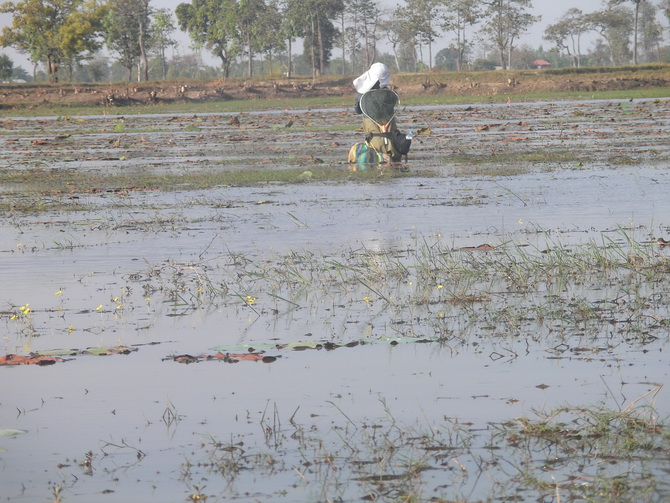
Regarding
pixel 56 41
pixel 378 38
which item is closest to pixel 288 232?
pixel 56 41

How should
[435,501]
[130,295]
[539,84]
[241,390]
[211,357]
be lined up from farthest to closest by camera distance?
[539,84] → [130,295] → [211,357] → [241,390] → [435,501]

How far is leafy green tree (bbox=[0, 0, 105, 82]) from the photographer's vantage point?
9269 centimetres

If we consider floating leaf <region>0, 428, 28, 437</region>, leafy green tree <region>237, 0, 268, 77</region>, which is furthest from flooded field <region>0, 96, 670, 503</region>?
leafy green tree <region>237, 0, 268, 77</region>

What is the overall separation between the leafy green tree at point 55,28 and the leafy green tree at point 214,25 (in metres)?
16.8

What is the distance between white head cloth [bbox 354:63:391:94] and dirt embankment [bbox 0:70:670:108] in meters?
53.7

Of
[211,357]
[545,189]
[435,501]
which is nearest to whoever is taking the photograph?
[435,501]

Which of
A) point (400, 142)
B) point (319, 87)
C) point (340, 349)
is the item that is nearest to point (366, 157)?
point (400, 142)

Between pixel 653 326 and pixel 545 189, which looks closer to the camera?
pixel 653 326

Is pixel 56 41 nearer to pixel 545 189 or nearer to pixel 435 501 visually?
pixel 545 189

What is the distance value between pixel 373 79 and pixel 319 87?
63544 mm

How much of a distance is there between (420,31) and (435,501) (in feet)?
390

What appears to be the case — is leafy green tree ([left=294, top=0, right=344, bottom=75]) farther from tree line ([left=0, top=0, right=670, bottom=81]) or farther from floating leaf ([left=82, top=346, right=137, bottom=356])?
floating leaf ([left=82, top=346, right=137, bottom=356])

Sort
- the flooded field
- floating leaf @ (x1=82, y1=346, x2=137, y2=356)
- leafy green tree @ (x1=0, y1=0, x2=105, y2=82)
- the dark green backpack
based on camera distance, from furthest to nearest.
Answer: leafy green tree @ (x1=0, y1=0, x2=105, y2=82)
the dark green backpack
floating leaf @ (x1=82, y1=346, x2=137, y2=356)
the flooded field

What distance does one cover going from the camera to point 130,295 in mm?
8062
